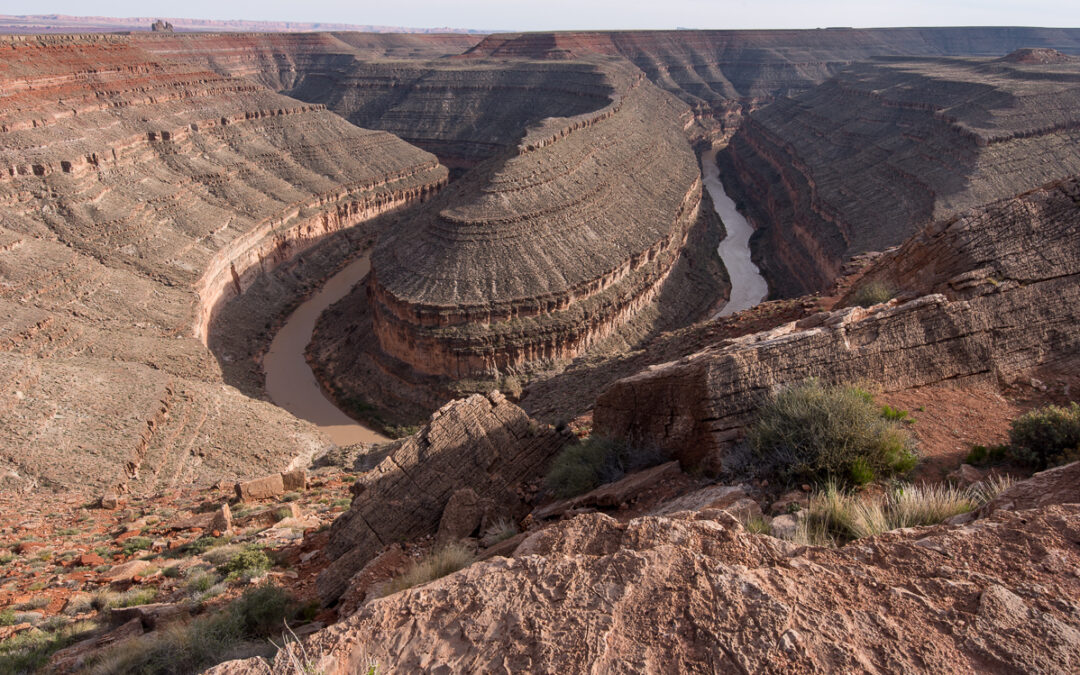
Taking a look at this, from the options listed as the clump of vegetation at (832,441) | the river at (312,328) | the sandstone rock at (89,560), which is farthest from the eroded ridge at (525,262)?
the clump of vegetation at (832,441)

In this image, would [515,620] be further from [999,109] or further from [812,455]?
[999,109]

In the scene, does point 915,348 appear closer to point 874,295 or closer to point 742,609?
point 874,295

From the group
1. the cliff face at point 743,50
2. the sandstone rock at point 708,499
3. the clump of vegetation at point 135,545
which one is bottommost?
the clump of vegetation at point 135,545

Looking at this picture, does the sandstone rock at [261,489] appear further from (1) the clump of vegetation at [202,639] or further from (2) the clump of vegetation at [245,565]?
(1) the clump of vegetation at [202,639]

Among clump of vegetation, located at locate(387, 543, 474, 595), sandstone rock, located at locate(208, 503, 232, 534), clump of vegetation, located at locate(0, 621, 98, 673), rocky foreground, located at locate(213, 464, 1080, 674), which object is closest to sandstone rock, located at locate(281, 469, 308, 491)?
sandstone rock, located at locate(208, 503, 232, 534)

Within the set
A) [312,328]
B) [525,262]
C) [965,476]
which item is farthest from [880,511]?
[312,328]

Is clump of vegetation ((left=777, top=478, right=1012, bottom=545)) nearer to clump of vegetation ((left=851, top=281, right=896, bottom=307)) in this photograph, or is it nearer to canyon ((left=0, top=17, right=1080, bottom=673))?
canyon ((left=0, top=17, right=1080, bottom=673))
